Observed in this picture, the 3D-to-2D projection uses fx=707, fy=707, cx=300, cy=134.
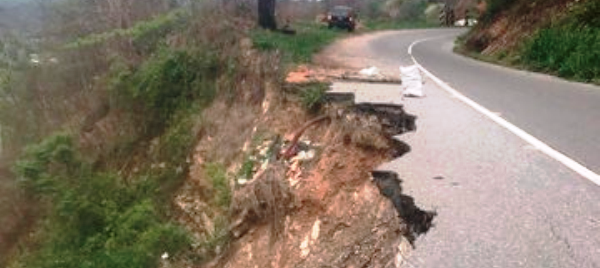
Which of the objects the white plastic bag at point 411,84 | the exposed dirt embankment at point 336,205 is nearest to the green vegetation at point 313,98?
the exposed dirt embankment at point 336,205

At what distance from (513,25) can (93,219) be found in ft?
53.9

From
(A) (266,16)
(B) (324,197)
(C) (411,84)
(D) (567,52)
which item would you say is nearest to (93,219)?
(C) (411,84)

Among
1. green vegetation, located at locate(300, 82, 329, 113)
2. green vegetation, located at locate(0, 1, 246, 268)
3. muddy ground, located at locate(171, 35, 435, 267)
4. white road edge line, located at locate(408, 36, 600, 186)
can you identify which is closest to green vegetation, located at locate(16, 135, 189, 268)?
green vegetation, located at locate(0, 1, 246, 268)

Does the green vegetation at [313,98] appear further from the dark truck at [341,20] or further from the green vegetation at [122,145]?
the dark truck at [341,20]

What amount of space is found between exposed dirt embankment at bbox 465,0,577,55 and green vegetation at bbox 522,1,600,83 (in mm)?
1288

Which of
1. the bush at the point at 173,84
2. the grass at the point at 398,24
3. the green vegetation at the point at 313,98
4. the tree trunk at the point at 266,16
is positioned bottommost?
the grass at the point at 398,24

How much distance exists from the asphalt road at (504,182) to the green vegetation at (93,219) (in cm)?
457

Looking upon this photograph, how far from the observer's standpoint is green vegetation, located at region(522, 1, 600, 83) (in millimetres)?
15891

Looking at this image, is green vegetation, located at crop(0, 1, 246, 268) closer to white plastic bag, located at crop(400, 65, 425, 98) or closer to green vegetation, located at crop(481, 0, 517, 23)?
white plastic bag, located at crop(400, 65, 425, 98)

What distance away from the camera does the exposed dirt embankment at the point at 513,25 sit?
2158 centimetres

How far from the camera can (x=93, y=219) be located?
1380cm

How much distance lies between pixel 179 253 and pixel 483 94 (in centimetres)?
627

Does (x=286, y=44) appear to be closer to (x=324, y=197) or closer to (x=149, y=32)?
(x=149, y=32)

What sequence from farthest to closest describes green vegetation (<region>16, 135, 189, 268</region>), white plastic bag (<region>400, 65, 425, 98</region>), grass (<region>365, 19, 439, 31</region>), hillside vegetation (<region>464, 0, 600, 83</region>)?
grass (<region>365, 19, 439, 31</region>) → hillside vegetation (<region>464, 0, 600, 83</region>) → white plastic bag (<region>400, 65, 425, 98</region>) → green vegetation (<region>16, 135, 189, 268</region>)
